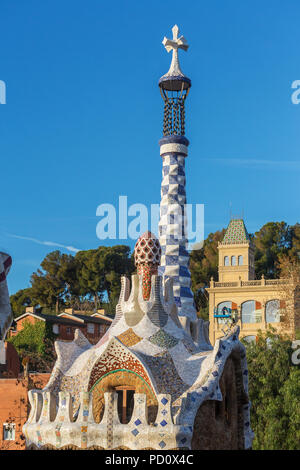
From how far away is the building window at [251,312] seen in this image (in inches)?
1704

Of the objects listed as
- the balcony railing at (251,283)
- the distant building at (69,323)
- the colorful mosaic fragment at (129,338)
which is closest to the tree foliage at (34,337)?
the distant building at (69,323)

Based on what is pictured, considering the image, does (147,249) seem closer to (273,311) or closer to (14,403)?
(14,403)

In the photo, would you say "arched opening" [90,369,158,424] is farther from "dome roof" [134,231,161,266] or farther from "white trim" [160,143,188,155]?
"white trim" [160,143,188,155]

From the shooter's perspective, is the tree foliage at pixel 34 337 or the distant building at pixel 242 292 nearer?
the tree foliage at pixel 34 337

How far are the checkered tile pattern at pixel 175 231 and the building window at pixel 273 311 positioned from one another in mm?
24205

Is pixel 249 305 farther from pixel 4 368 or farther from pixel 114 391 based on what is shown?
pixel 114 391

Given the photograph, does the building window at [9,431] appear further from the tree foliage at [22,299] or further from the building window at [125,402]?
the tree foliage at [22,299]

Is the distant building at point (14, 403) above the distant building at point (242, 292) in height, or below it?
below

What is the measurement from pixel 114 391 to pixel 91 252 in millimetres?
39726

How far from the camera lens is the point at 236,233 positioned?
156 feet

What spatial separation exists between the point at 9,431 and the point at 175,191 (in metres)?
7.64

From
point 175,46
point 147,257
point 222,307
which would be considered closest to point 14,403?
point 147,257

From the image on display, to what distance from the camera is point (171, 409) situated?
485 inches
